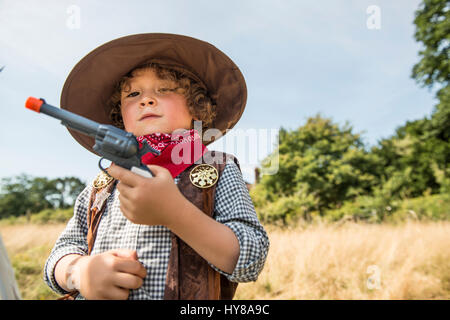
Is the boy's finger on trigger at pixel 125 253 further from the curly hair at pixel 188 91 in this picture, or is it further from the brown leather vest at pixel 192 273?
the curly hair at pixel 188 91

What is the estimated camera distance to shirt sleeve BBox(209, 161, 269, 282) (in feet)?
3.45

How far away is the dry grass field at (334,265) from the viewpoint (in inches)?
194

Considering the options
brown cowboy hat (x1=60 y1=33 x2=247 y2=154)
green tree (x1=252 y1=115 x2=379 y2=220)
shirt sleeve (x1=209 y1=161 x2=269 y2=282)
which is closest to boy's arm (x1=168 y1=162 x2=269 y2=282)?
shirt sleeve (x1=209 y1=161 x2=269 y2=282)

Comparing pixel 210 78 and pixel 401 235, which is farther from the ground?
pixel 210 78

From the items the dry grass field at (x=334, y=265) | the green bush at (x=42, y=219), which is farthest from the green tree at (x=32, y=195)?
the dry grass field at (x=334, y=265)

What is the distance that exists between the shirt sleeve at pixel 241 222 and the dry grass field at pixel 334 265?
397 cm

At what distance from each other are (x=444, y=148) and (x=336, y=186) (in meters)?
8.70

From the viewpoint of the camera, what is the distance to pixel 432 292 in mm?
5125

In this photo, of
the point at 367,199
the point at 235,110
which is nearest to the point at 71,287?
the point at 235,110

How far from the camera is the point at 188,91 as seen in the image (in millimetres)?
1614

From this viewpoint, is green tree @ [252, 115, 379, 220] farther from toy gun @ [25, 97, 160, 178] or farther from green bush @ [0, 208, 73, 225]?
toy gun @ [25, 97, 160, 178]

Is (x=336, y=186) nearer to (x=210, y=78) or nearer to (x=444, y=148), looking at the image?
(x=444, y=148)

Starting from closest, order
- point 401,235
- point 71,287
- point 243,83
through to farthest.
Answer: point 71,287 → point 243,83 → point 401,235

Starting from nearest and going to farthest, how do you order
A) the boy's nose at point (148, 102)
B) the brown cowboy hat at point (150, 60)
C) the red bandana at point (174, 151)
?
the red bandana at point (174, 151)
the boy's nose at point (148, 102)
the brown cowboy hat at point (150, 60)
